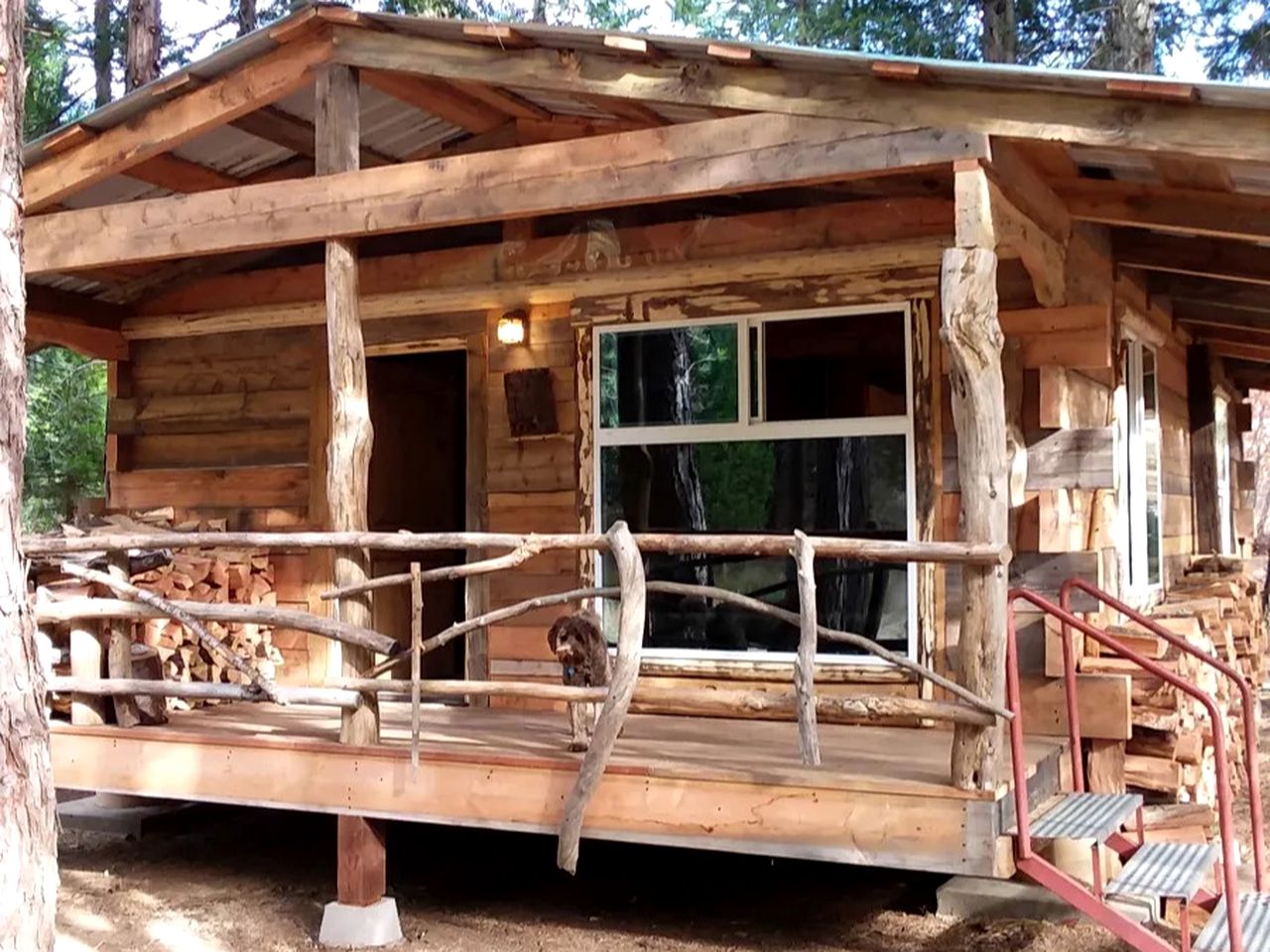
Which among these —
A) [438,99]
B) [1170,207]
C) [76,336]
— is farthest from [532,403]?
[1170,207]

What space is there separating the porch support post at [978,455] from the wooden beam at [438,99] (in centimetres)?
312

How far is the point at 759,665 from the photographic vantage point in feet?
23.1

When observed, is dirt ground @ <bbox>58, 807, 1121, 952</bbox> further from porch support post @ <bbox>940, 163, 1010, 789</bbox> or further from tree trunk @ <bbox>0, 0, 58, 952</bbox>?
tree trunk @ <bbox>0, 0, 58, 952</bbox>

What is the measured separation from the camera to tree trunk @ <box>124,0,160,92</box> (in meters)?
13.5

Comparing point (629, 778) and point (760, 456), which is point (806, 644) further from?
point (760, 456)

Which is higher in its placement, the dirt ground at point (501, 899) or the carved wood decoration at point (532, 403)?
the carved wood decoration at point (532, 403)

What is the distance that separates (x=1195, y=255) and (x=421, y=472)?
232 inches

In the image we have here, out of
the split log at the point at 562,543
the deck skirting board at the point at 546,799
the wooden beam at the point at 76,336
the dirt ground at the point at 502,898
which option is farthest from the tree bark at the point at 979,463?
the wooden beam at the point at 76,336

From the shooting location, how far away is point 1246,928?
Answer: 15.6 feet

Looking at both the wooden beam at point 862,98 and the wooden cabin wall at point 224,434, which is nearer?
the wooden beam at point 862,98

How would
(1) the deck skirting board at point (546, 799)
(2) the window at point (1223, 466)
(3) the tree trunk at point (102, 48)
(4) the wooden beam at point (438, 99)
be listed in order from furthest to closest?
(3) the tree trunk at point (102, 48) < (2) the window at point (1223, 466) < (4) the wooden beam at point (438, 99) < (1) the deck skirting board at point (546, 799)

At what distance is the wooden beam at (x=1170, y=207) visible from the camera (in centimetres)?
582

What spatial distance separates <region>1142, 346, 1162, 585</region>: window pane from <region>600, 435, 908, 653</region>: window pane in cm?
244

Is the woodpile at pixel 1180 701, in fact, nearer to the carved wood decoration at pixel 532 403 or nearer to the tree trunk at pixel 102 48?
the carved wood decoration at pixel 532 403
